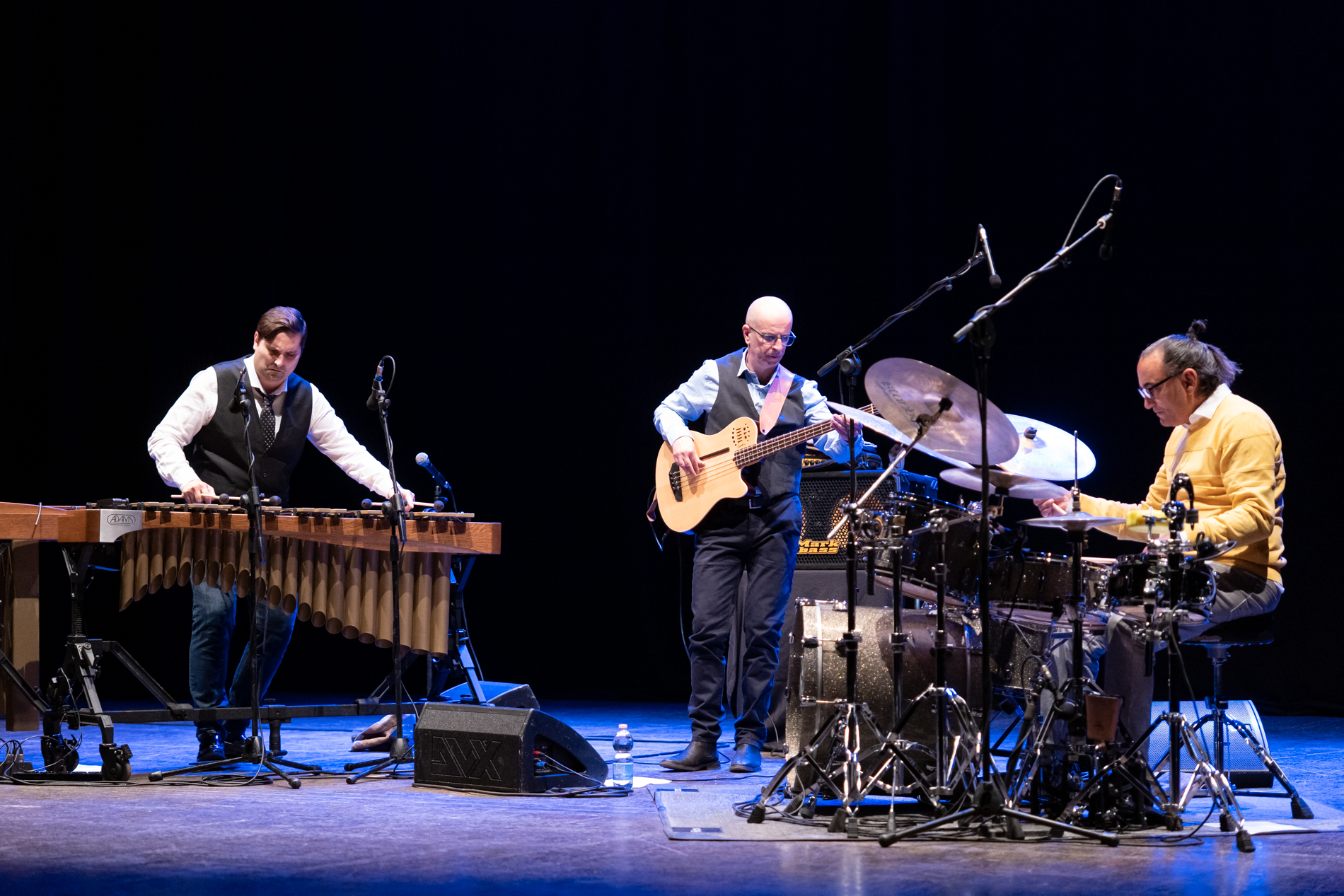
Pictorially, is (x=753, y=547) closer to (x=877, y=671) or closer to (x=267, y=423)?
(x=877, y=671)

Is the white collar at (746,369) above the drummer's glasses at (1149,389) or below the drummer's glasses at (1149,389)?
above

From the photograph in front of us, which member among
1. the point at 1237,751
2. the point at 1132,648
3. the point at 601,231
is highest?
the point at 601,231

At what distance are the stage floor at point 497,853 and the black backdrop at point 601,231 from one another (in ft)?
11.1

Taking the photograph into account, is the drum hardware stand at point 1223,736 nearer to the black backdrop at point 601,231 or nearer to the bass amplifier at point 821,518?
the bass amplifier at point 821,518

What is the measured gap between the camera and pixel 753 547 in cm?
579

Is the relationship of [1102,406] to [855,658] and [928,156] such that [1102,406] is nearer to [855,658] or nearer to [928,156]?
[928,156]

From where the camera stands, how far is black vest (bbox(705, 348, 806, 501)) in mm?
5723

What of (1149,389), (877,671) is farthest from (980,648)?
(1149,389)

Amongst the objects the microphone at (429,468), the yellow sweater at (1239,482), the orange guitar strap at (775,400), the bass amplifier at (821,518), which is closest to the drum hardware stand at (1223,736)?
the yellow sweater at (1239,482)

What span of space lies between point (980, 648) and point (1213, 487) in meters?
1.03

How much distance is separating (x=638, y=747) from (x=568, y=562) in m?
2.16

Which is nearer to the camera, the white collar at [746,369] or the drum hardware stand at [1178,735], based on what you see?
the drum hardware stand at [1178,735]

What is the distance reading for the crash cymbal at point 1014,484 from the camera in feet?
14.2

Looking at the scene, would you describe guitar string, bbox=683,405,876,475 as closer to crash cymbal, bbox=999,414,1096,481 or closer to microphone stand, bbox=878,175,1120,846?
crash cymbal, bbox=999,414,1096,481
